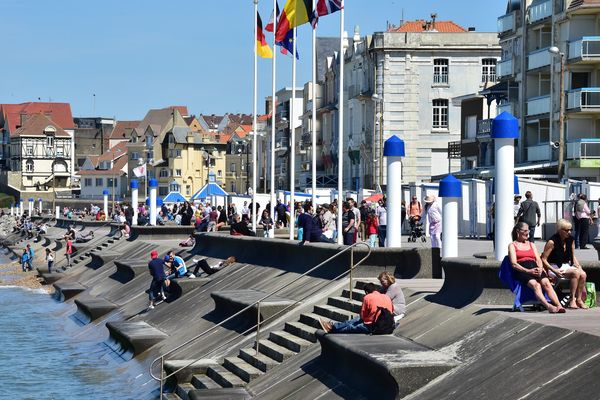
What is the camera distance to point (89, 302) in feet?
121

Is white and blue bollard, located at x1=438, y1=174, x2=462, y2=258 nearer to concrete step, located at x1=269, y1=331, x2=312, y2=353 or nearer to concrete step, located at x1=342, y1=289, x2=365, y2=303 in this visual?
concrete step, located at x1=342, y1=289, x2=365, y2=303

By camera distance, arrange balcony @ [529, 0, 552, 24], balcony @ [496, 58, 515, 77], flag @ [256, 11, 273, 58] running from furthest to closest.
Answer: balcony @ [496, 58, 515, 77], balcony @ [529, 0, 552, 24], flag @ [256, 11, 273, 58]

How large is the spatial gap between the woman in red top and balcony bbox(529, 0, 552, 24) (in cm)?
4206

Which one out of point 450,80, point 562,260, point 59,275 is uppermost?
point 450,80

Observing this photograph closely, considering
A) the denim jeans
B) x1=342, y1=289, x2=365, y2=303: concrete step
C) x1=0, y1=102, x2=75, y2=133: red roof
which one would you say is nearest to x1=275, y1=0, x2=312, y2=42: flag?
x1=342, y1=289, x2=365, y2=303: concrete step

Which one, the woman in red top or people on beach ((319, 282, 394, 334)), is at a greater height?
the woman in red top

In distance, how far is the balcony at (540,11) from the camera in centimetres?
5550

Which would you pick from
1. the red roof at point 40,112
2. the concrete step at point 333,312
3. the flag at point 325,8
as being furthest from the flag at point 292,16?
the red roof at point 40,112

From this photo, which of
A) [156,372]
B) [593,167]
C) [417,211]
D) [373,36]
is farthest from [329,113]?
[156,372]

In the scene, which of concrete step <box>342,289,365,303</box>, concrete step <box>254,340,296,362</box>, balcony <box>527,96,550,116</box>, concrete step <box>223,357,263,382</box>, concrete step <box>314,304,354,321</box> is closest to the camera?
concrete step <box>223,357,263,382</box>

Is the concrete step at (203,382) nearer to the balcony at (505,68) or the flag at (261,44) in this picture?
the flag at (261,44)

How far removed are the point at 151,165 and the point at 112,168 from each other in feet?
58.9

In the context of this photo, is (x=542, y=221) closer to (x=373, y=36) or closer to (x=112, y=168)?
(x=373, y=36)

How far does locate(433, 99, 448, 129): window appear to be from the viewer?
70.9m
